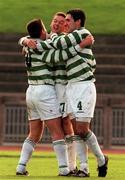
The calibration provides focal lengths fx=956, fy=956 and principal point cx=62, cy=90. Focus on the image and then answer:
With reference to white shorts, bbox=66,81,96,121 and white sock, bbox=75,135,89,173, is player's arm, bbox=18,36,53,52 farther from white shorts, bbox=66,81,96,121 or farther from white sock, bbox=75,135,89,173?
white sock, bbox=75,135,89,173

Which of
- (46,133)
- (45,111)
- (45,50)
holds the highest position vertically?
(45,50)

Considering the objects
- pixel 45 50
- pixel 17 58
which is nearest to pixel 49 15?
pixel 17 58

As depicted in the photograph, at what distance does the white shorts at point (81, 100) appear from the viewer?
11516 mm

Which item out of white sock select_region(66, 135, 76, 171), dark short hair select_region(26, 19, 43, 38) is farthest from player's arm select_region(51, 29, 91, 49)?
white sock select_region(66, 135, 76, 171)

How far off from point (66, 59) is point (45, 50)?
1.07ft

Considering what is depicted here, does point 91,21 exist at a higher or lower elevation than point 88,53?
lower

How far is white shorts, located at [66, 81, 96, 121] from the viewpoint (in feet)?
37.8

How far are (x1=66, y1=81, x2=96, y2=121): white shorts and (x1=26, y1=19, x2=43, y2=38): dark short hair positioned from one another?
3.04 feet

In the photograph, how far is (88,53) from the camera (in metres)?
11.8

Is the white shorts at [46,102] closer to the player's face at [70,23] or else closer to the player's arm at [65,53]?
the player's arm at [65,53]

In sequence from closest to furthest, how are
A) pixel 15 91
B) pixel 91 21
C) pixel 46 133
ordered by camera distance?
pixel 46 133
pixel 15 91
pixel 91 21

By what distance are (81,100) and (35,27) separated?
1185 millimetres

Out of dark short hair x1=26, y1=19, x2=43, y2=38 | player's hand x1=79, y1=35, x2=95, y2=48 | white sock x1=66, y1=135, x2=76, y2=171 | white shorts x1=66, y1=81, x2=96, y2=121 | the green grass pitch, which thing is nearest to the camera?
white shorts x1=66, y1=81, x2=96, y2=121

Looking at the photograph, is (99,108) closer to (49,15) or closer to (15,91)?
(15,91)
